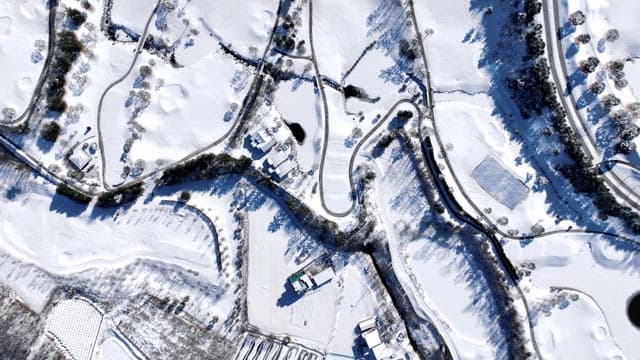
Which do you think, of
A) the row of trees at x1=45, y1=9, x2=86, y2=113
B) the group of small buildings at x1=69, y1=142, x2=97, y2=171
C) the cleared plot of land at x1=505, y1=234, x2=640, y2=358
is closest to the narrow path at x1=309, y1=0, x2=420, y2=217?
the cleared plot of land at x1=505, y1=234, x2=640, y2=358

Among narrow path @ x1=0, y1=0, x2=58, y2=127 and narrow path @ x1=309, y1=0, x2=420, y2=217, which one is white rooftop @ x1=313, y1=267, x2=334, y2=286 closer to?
narrow path @ x1=309, y1=0, x2=420, y2=217

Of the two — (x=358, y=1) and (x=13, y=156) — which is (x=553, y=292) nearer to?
(x=358, y=1)

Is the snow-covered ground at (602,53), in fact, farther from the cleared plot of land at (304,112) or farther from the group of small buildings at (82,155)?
the group of small buildings at (82,155)

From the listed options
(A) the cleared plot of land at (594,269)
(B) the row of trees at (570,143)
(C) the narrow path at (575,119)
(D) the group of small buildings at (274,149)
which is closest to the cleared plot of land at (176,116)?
(D) the group of small buildings at (274,149)

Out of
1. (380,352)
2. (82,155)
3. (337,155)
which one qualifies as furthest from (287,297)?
(82,155)

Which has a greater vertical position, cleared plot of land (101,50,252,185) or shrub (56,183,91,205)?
cleared plot of land (101,50,252,185)
